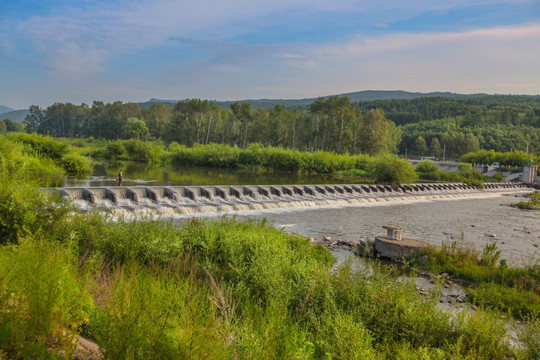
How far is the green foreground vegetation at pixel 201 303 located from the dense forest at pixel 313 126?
6075 cm

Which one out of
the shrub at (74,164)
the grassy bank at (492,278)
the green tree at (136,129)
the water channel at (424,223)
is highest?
the green tree at (136,129)

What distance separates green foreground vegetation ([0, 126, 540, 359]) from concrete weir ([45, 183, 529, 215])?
13.4ft

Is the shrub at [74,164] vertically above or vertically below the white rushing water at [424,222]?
above

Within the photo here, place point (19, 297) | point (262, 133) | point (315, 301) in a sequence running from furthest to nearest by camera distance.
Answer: point (262, 133), point (315, 301), point (19, 297)

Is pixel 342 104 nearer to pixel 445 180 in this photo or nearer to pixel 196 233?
pixel 445 180

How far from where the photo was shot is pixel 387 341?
15.3 ft

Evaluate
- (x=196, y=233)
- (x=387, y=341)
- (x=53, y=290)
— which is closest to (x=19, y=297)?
(x=53, y=290)

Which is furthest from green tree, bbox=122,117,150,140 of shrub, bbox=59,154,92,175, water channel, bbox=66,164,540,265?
water channel, bbox=66,164,540,265

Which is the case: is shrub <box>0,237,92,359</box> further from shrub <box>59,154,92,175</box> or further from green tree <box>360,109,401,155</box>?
green tree <box>360,109,401,155</box>

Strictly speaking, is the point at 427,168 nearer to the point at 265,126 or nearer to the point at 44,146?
the point at 265,126

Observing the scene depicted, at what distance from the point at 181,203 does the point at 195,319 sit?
14029 mm

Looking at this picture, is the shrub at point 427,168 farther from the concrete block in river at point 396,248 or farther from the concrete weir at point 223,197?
the concrete block in river at point 396,248

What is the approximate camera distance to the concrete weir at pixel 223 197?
15.6m

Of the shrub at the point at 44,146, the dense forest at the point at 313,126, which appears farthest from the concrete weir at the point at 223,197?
the dense forest at the point at 313,126
